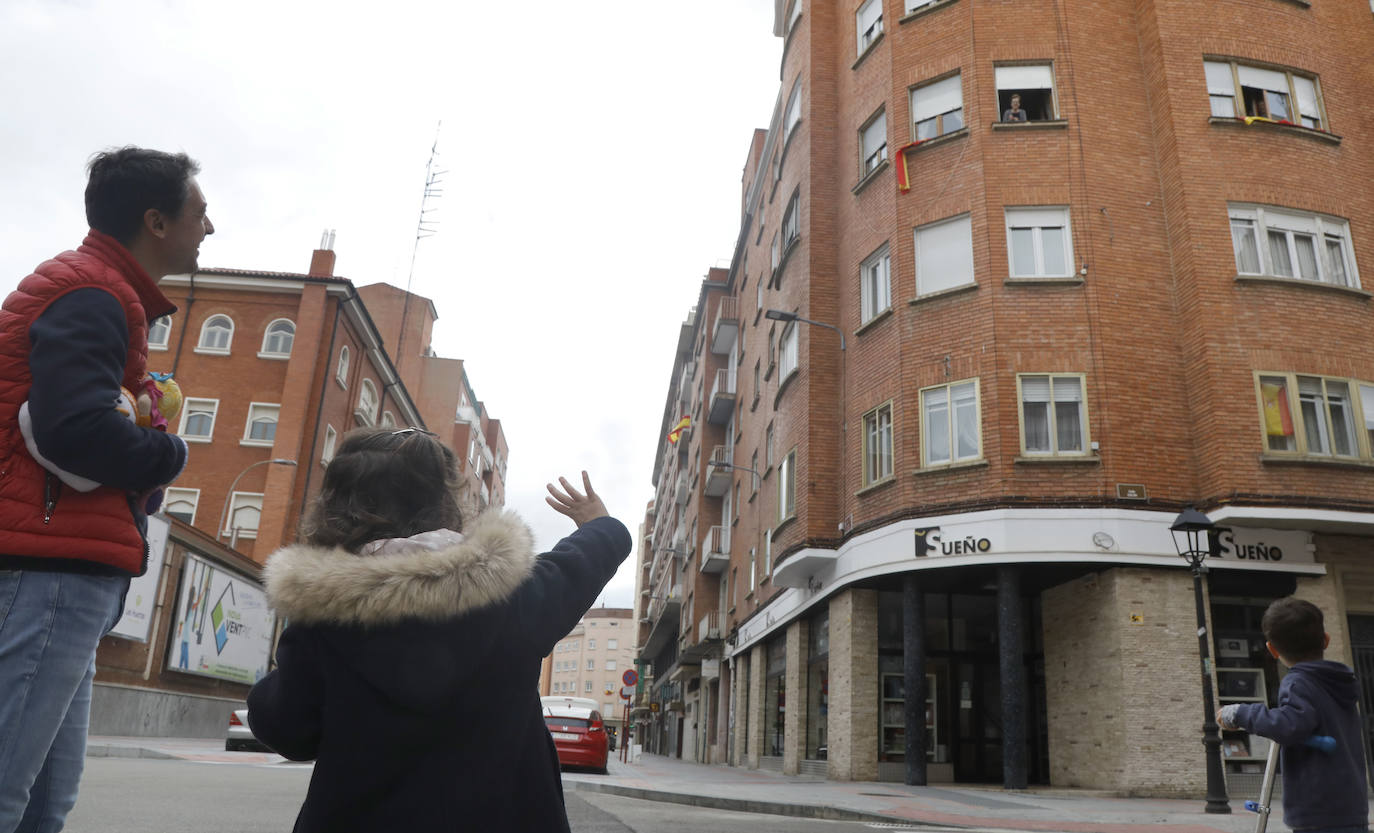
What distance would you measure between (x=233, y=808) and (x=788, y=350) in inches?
736

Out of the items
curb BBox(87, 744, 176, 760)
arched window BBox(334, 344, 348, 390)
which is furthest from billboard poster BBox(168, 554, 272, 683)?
arched window BBox(334, 344, 348, 390)

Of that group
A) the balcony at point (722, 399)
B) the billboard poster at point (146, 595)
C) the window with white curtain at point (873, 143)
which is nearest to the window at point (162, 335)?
the billboard poster at point (146, 595)

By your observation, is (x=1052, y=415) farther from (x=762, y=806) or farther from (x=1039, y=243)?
(x=762, y=806)

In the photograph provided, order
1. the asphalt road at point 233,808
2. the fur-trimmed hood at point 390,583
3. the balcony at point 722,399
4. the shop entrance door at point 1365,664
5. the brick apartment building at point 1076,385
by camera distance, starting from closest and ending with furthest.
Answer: the fur-trimmed hood at point 390,583
the asphalt road at point 233,808
the shop entrance door at point 1365,664
the brick apartment building at point 1076,385
the balcony at point 722,399

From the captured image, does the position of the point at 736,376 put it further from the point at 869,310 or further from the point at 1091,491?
the point at 1091,491

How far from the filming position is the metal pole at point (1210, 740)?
1131 cm

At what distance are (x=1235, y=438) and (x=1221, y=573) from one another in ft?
7.16

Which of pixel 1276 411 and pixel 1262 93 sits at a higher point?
pixel 1262 93

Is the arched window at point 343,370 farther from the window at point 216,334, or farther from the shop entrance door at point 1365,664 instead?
the shop entrance door at point 1365,664

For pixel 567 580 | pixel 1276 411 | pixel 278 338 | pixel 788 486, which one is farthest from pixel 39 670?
pixel 278 338

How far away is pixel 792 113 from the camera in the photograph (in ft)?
87.5

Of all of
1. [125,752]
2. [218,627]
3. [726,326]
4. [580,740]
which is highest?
[726,326]

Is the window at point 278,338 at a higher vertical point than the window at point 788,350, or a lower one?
higher

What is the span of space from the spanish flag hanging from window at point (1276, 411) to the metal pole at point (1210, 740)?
4533 millimetres
